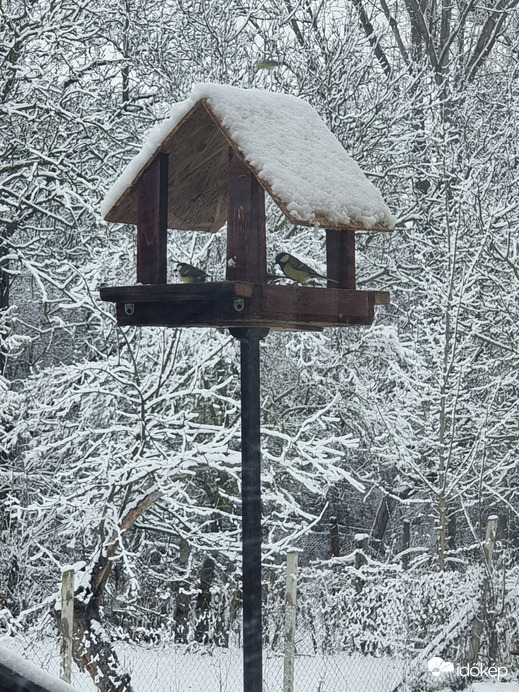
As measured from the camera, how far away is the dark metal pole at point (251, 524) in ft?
8.54

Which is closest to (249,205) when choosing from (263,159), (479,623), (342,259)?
(263,159)

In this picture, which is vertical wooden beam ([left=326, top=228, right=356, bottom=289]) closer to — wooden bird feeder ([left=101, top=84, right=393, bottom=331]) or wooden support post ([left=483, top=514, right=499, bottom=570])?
wooden bird feeder ([left=101, top=84, right=393, bottom=331])

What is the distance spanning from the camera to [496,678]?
5.11 m

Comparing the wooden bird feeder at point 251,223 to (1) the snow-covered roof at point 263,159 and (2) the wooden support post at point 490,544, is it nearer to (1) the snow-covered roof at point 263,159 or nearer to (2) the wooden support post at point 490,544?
(1) the snow-covered roof at point 263,159

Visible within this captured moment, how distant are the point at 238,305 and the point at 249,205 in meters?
0.40

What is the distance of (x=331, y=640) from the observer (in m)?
6.48

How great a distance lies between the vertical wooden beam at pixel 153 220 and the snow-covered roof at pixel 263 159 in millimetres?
48

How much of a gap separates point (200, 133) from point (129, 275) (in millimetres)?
4341

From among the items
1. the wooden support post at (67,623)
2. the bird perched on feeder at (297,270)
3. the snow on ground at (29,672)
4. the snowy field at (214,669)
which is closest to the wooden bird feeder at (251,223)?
the bird perched on feeder at (297,270)

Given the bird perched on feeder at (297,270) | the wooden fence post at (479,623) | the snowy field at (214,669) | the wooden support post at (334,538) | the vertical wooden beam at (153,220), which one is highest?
the vertical wooden beam at (153,220)

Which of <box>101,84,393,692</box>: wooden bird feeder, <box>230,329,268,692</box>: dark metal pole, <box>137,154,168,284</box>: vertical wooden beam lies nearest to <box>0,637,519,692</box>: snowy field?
<box>230,329,268,692</box>: dark metal pole

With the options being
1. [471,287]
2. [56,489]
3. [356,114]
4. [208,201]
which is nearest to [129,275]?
[56,489]

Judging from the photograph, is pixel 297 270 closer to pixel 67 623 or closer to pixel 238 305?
pixel 238 305

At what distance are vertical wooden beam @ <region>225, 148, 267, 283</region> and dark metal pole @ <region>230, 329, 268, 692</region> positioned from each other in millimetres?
199
